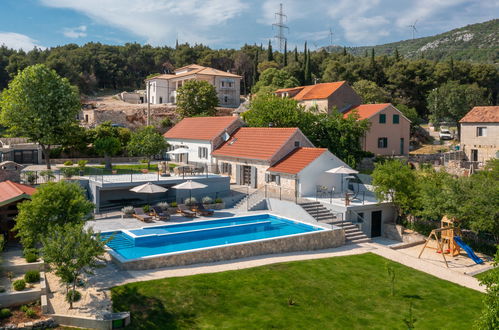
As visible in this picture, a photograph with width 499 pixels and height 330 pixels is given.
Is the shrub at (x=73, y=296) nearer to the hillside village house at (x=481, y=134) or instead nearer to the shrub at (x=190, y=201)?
the shrub at (x=190, y=201)

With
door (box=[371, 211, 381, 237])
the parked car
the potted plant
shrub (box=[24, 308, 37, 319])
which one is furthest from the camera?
the parked car

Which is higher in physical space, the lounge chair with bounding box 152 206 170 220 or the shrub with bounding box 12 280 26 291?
the lounge chair with bounding box 152 206 170 220

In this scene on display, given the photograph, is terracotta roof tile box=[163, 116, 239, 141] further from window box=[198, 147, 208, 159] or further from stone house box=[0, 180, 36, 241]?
stone house box=[0, 180, 36, 241]

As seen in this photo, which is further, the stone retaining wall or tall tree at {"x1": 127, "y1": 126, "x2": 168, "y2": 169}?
tall tree at {"x1": 127, "y1": 126, "x2": 168, "y2": 169}

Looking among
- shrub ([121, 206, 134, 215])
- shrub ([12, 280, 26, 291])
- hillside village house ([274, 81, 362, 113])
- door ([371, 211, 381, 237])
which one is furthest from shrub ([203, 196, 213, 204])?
hillside village house ([274, 81, 362, 113])

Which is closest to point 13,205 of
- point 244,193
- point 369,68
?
point 244,193

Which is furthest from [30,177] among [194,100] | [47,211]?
[194,100]

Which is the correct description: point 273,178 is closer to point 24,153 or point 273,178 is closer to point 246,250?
point 246,250
